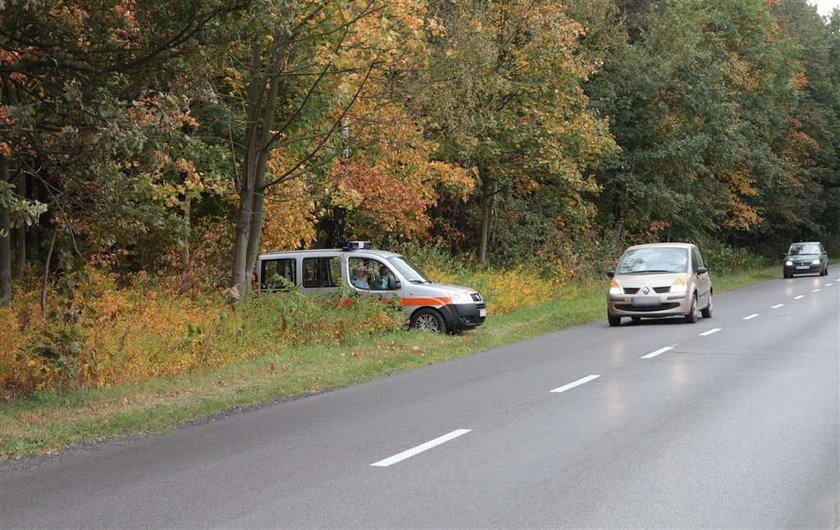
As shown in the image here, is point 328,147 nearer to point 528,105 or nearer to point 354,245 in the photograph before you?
point 354,245

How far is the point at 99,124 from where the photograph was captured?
10.4 metres

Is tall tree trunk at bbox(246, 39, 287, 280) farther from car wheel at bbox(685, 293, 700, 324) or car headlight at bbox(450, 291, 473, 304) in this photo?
car wheel at bbox(685, 293, 700, 324)

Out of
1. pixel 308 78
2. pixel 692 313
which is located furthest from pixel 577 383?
pixel 692 313

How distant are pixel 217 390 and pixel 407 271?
776 cm

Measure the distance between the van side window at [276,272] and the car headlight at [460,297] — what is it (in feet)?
11.0

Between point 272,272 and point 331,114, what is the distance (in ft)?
11.8

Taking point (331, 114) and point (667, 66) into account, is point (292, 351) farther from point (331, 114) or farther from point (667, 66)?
point (667, 66)

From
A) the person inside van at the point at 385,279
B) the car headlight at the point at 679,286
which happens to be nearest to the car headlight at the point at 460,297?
the person inside van at the point at 385,279

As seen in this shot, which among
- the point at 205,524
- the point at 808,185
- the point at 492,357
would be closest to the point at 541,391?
the point at 492,357

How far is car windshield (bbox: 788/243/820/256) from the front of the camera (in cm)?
4850

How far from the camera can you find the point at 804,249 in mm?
48938

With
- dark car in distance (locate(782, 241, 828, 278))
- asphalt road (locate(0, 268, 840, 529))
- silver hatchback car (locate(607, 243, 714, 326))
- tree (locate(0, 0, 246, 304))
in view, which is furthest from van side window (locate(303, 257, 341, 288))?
dark car in distance (locate(782, 241, 828, 278))

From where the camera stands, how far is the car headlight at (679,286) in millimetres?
20984

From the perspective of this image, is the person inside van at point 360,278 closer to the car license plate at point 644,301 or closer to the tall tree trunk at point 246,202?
the tall tree trunk at point 246,202
